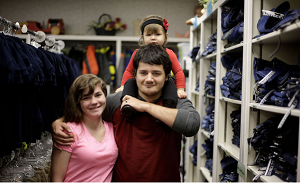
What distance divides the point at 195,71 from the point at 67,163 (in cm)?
242

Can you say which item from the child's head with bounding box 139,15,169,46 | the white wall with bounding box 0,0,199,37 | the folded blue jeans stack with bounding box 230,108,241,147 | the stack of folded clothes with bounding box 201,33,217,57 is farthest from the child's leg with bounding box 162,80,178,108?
the white wall with bounding box 0,0,199,37

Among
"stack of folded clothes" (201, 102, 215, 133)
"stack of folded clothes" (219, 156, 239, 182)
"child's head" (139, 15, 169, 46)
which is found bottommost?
"stack of folded clothes" (219, 156, 239, 182)

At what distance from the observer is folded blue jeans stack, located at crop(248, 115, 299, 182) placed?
4.52 ft

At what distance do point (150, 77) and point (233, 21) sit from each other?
1.11 m

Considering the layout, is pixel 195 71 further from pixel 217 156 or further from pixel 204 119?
pixel 217 156

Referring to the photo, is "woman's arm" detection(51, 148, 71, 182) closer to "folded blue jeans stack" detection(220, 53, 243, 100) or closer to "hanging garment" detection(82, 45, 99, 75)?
"folded blue jeans stack" detection(220, 53, 243, 100)

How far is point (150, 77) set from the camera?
1399 mm

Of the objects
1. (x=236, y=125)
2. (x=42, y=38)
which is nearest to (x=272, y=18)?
(x=236, y=125)

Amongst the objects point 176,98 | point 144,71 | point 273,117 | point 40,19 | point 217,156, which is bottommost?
point 217,156

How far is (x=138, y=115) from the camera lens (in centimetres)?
152

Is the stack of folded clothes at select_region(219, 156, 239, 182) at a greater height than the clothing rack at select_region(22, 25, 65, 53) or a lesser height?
lesser

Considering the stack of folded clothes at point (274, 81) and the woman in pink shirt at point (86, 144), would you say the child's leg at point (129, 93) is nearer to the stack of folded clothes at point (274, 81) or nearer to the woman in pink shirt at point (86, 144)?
the woman in pink shirt at point (86, 144)

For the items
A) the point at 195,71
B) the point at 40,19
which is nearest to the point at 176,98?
the point at 195,71

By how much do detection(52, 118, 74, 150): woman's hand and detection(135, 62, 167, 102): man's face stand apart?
542 millimetres
